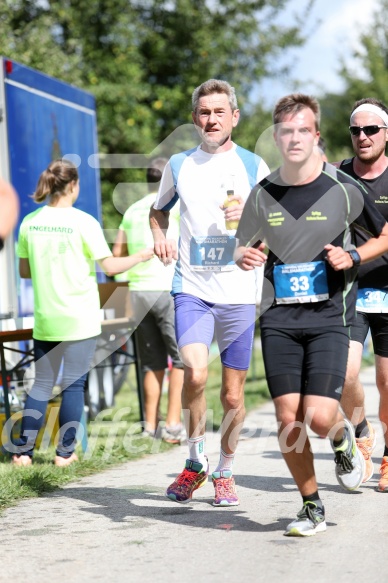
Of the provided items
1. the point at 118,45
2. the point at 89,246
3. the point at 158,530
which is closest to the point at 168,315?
the point at 89,246

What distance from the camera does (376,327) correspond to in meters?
6.61

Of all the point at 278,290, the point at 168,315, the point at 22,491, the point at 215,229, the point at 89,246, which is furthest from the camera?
the point at 168,315

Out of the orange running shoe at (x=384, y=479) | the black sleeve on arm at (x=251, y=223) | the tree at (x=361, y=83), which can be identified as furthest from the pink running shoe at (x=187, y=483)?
the tree at (x=361, y=83)

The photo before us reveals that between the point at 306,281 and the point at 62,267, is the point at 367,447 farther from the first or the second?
the point at 62,267

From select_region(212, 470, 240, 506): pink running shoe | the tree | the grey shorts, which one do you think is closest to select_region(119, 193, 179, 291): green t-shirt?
the grey shorts

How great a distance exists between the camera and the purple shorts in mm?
6000

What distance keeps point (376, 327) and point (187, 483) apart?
5.10ft

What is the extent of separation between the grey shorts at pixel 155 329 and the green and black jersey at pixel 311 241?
4.15 meters

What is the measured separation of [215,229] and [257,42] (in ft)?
72.6

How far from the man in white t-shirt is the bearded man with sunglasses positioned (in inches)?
27.9

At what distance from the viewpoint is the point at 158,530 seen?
17.7 ft

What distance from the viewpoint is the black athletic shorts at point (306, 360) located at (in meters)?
5.05

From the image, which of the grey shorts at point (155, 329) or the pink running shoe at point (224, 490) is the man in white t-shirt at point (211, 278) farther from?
the grey shorts at point (155, 329)

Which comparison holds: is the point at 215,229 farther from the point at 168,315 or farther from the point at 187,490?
the point at 168,315
